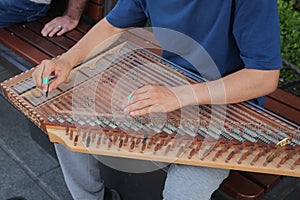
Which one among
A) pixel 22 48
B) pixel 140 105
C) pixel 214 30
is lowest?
pixel 22 48

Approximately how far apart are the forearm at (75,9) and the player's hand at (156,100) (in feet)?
5.26

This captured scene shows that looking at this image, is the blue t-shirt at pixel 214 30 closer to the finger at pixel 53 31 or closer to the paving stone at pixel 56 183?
the finger at pixel 53 31

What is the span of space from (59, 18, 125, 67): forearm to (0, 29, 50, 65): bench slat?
25.3 inches

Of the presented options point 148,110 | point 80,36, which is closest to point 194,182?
point 148,110

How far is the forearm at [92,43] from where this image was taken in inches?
90.7

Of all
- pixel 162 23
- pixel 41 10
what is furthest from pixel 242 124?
pixel 41 10

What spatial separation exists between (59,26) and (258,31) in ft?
5.87

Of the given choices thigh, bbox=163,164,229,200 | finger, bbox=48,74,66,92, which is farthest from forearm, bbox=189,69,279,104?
finger, bbox=48,74,66,92

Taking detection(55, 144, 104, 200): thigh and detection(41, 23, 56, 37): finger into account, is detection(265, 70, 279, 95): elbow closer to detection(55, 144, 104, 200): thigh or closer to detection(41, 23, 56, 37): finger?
detection(55, 144, 104, 200): thigh

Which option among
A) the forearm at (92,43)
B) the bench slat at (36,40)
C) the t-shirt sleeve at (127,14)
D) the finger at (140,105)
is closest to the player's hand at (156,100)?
the finger at (140,105)

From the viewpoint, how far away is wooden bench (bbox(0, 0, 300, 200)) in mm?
2090

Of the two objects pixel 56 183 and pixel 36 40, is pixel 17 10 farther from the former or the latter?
pixel 56 183

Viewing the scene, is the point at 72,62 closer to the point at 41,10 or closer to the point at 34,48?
the point at 34,48

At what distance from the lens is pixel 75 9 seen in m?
3.35
